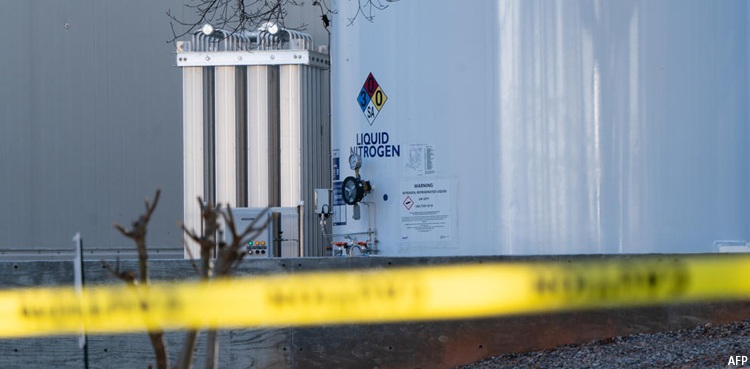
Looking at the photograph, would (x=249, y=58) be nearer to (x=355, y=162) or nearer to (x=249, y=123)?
(x=249, y=123)

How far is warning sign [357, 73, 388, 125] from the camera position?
12.1 meters

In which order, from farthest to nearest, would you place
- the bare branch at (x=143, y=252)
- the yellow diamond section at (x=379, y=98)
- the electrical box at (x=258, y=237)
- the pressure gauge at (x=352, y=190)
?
the electrical box at (x=258, y=237) < the pressure gauge at (x=352, y=190) < the yellow diamond section at (x=379, y=98) < the bare branch at (x=143, y=252)

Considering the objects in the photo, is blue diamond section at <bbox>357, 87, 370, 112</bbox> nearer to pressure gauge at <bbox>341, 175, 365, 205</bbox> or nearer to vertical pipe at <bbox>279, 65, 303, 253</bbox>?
pressure gauge at <bbox>341, 175, 365, 205</bbox>

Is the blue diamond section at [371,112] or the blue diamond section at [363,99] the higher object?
the blue diamond section at [363,99]

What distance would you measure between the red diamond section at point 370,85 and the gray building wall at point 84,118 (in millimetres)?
8741

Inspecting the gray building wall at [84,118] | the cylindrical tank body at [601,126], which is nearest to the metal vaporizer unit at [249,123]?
the cylindrical tank body at [601,126]

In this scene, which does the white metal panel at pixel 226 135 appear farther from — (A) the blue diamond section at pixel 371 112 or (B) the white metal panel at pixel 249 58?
(A) the blue diamond section at pixel 371 112

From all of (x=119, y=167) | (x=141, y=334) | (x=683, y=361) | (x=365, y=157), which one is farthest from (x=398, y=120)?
A: (x=119, y=167)

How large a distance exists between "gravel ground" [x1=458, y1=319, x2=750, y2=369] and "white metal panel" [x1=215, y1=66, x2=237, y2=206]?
6.41 meters

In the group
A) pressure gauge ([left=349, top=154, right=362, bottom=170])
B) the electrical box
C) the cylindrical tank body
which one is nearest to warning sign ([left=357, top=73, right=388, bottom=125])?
pressure gauge ([left=349, top=154, right=362, bottom=170])

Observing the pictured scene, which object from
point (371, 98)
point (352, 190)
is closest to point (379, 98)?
point (371, 98)

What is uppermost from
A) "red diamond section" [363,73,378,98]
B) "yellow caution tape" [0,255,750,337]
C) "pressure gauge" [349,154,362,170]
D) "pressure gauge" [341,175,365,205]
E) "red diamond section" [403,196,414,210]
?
"red diamond section" [363,73,378,98]

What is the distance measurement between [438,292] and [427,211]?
1803 mm

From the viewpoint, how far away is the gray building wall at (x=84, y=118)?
2070 centimetres
